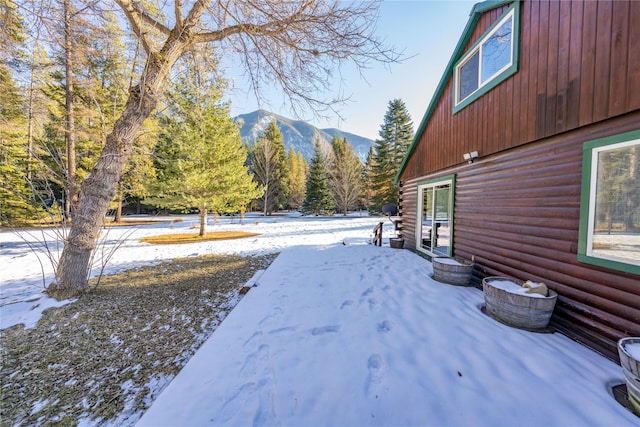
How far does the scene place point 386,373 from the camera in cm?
192

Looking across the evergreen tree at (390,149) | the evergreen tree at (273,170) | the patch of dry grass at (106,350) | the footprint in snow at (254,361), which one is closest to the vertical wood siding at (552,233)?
the footprint in snow at (254,361)

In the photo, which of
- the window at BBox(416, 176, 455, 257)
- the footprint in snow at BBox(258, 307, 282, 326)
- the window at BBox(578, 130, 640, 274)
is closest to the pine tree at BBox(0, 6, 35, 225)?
the footprint in snow at BBox(258, 307, 282, 326)

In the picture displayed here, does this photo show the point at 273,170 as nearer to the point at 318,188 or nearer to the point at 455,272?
the point at 318,188

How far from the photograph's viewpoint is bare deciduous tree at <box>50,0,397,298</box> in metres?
3.80

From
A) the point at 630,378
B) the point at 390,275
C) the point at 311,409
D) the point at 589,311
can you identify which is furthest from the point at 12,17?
the point at 589,311

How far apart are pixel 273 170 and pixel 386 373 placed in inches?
1071

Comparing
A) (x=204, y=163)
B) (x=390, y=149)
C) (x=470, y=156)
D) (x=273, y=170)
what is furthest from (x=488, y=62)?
(x=273, y=170)

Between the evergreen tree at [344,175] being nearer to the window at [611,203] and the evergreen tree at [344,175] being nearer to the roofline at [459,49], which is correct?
the roofline at [459,49]

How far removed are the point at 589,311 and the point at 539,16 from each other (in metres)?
3.46

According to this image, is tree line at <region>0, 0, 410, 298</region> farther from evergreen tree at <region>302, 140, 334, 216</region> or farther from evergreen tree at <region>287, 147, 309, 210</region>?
evergreen tree at <region>287, 147, 309, 210</region>

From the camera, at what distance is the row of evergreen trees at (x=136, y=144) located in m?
3.99

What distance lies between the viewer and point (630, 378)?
5.02 feet

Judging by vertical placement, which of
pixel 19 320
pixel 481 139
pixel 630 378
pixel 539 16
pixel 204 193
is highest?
pixel 539 16

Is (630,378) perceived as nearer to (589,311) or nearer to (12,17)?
(589,311)
